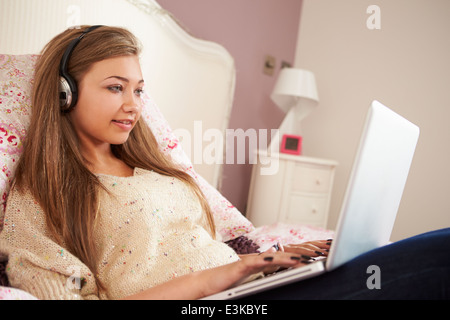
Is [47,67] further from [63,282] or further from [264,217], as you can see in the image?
[264,217]

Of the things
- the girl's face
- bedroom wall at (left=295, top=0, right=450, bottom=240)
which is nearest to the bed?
the girl's face

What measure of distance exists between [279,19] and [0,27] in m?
1.94

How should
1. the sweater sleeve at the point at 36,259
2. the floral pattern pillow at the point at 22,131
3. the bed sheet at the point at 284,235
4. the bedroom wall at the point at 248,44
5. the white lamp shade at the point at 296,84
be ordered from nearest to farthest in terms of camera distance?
the sweater sleeve at the point at 36,259 → the floral pattern pillow at the point at 22,131 → the bed sheet at the point at 284,235 → the bedroom wall at the point at 248,44 → the white lamp shade at the point at 296,84

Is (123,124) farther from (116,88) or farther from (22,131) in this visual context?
(22,131)

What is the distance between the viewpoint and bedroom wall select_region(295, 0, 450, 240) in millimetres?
2242

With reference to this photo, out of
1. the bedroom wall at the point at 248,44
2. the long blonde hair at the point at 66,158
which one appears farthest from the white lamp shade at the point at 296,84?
the long blonde hair at the point at 66,158

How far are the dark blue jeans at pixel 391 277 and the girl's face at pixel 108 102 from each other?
0.55 meters

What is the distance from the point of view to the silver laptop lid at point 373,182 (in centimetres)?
52

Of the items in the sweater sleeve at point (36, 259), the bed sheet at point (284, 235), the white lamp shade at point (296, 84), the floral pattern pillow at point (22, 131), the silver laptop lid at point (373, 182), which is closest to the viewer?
the silver laptop lid at point (373, 182)

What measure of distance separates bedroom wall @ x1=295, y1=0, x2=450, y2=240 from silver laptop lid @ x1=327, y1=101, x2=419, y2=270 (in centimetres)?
175

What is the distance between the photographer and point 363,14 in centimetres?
255

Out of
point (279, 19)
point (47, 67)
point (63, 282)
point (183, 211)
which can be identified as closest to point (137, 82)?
point (47, 67)

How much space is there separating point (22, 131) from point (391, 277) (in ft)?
2.65

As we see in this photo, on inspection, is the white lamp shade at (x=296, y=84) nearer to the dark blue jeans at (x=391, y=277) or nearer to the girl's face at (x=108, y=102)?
the girl's face at (x=108, y=102)
